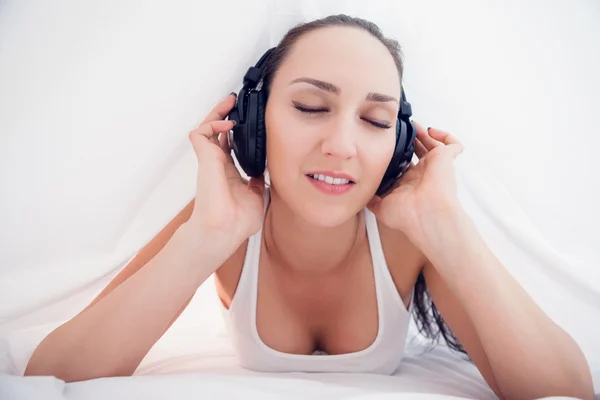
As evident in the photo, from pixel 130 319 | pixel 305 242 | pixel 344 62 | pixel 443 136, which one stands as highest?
pixel 344 62

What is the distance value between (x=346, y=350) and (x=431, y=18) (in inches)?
39.4

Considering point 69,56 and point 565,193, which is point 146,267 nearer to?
point 69,56

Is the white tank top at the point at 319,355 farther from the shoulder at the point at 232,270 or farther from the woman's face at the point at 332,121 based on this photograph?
the woman's face at the point at 332,121

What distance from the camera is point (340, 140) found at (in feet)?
3.45

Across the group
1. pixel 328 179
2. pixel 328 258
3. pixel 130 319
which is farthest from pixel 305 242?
pixel 130 319

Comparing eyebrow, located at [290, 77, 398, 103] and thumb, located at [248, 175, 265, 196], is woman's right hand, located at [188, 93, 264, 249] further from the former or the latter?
eyebrow, located at [290, 77, 398, 103]

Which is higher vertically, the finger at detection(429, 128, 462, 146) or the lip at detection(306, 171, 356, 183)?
the finger at detection(429, 128, 462, 146)

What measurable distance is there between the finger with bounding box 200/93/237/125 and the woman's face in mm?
158

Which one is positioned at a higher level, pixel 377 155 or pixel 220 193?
pixel 377 155

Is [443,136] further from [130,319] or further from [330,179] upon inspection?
[130,319]

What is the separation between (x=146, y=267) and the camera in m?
1.09

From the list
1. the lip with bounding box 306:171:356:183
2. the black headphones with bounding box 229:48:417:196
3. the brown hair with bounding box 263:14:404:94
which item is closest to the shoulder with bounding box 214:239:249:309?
the black headphones with bounding box 229:48:417:196

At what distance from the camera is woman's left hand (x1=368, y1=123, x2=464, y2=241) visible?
1158 millimetres

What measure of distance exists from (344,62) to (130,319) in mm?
783
